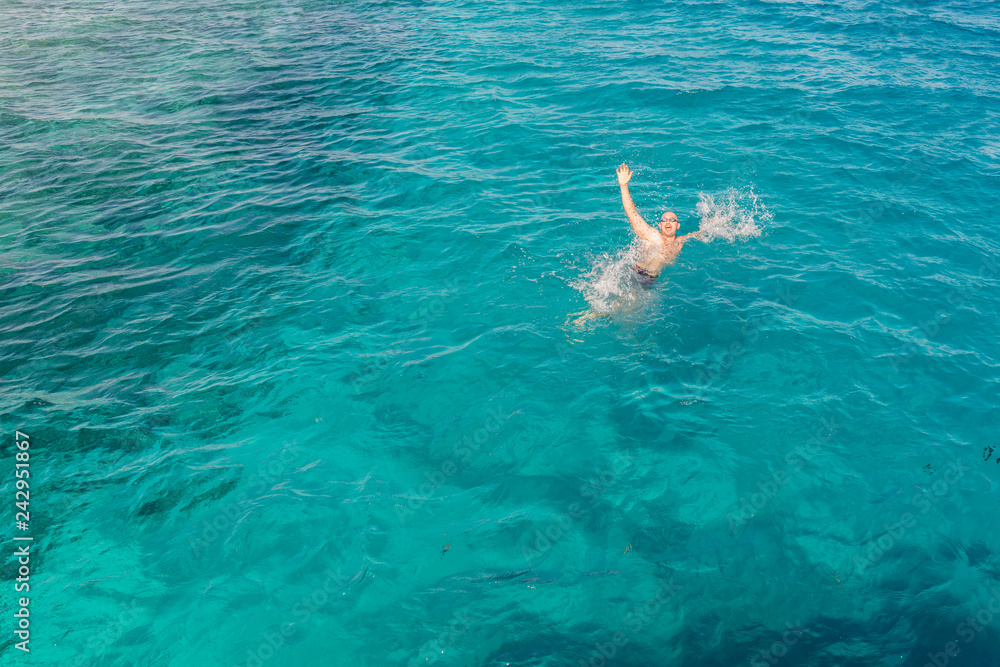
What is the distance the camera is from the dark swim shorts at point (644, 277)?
13016 mm

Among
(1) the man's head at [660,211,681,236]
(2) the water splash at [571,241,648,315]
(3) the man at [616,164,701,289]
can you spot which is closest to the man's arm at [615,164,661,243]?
(3) the man at [616,164,701,289]

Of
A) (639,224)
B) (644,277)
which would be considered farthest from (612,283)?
(639,224)

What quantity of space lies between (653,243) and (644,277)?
866 mm

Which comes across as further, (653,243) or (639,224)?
(653,243)

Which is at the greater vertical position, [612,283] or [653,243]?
Answer: [653,243]

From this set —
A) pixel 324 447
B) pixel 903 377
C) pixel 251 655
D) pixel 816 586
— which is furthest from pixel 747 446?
pixel 251 655

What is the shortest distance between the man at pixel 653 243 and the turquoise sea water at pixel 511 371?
1.62 ft

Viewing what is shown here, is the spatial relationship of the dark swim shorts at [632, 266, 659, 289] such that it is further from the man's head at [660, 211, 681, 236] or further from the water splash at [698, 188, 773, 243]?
the water splash at [698, 188, 773, 243]

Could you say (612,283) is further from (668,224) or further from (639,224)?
(668,224)

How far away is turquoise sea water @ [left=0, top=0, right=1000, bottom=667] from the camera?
884 centimetres

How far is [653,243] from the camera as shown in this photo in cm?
1259

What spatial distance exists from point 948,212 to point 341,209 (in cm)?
1701

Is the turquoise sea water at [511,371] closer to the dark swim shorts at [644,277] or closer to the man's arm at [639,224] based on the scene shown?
the dark swim shorts at [644,277]

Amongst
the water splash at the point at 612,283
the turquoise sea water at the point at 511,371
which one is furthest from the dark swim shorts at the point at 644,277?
the turquoise sea water at the point at 511,371
